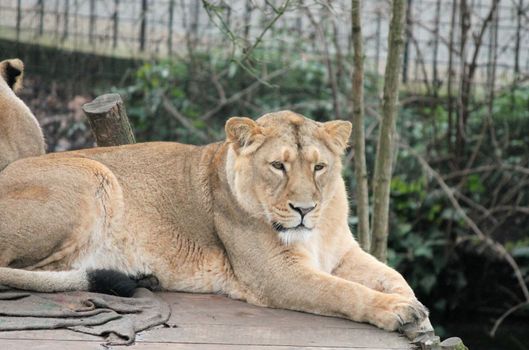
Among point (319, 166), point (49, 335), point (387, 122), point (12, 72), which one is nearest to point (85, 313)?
point (49, 335)

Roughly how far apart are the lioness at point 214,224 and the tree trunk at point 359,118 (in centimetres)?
156

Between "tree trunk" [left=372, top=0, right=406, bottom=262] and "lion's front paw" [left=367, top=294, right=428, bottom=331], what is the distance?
2.17 metres

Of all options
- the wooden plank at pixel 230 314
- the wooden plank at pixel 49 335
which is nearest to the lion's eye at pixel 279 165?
the wooden plank at pixel 230 314

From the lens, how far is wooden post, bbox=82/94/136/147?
21.5 ft

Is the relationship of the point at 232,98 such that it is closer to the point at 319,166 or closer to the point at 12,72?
the point at 12,72

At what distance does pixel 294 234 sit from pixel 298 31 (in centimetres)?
612

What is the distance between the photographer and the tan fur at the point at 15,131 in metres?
6.16

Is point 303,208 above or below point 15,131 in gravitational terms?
below

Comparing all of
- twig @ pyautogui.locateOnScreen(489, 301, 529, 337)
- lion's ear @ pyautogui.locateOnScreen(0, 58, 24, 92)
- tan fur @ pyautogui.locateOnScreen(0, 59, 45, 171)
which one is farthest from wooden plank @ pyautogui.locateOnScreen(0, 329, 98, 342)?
twig @ pyautogui.locateOnScreen(489, 301, 529, 337)

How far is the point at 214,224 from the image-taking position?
548 cm

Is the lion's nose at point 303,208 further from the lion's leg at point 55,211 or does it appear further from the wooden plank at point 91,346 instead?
the lion's leg at point 55,211

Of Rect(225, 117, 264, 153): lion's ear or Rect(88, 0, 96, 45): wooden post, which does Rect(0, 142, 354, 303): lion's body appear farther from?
Rect(88, 0, 96, 45): wooden post

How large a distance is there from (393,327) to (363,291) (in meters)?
0.26

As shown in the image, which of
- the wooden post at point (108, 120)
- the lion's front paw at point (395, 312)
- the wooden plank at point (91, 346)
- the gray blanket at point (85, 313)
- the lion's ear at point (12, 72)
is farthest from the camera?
the lion's ear at point (12, 72)
